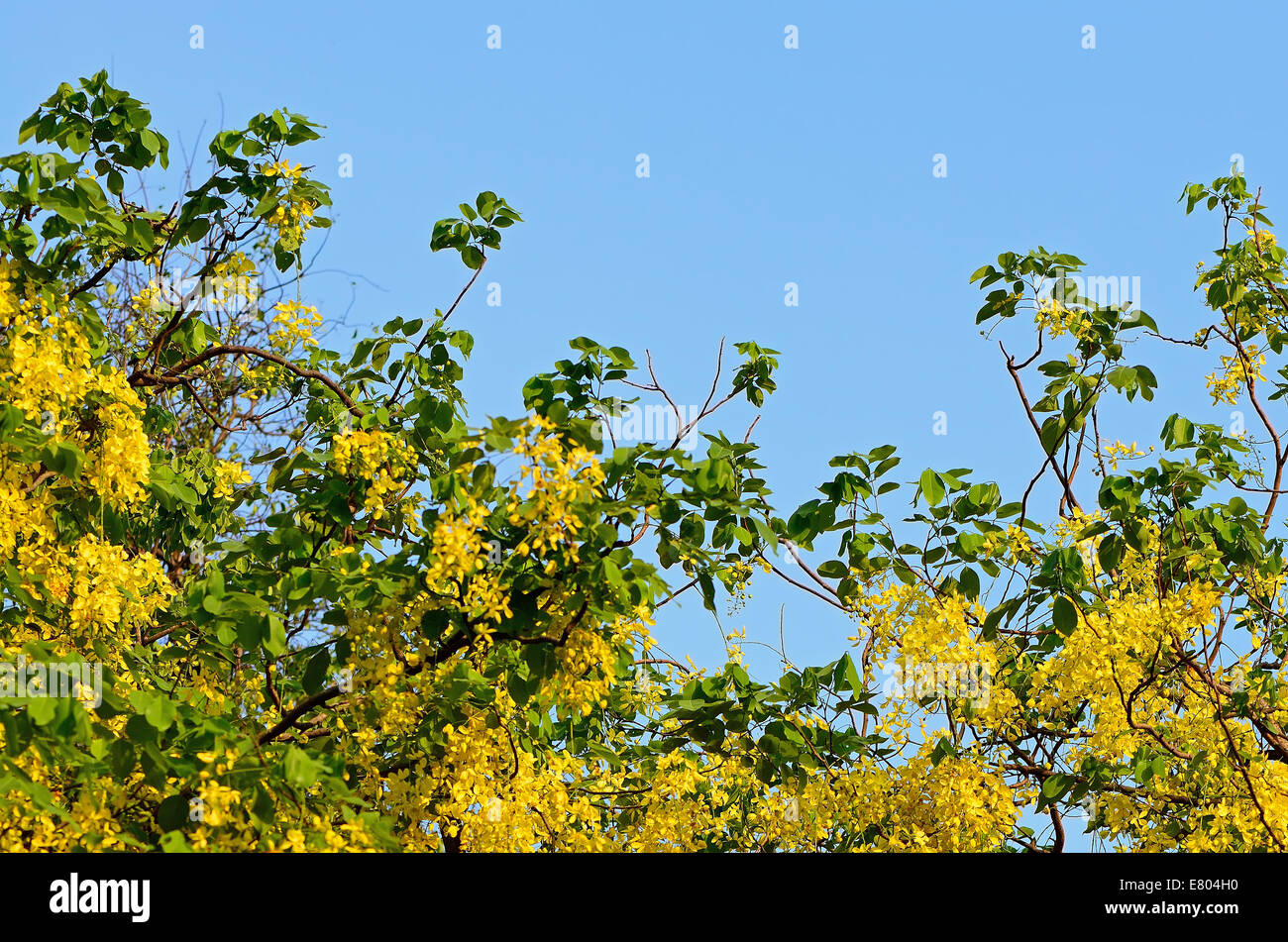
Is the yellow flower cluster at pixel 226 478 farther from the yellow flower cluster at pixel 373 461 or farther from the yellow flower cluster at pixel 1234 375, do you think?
the yellow flower cluster at pixel 1234 375

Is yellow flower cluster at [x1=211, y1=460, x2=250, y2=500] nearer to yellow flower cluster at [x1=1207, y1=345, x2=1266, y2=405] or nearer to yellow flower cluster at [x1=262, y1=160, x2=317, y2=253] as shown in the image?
yellow flower cluster at [x1=262, y1=160, x2=317, y2=253]

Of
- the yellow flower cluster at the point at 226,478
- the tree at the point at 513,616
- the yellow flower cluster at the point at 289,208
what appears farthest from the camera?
the yellow flower cluster at the point at 226,478

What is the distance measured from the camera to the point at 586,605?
3645 millimetres

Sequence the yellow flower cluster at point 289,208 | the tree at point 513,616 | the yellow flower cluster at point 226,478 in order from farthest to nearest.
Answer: the yellow flower cluster at point 226,478 < the yellow flower cluster at point 289,208 < the tree at point 513,616

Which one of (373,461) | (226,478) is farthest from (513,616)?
(226,478)

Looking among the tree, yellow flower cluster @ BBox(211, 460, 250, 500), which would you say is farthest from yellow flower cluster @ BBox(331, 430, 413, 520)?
yellow flower cluster @ BBox(211, 460, 250, 500)

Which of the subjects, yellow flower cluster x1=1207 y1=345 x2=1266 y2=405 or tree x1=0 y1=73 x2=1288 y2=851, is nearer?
tree x1=0 y1=73 x2=1288 y2=851

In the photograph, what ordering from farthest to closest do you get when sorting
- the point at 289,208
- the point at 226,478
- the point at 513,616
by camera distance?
the point at 226,478, the point at 289,208, the point at 513,616

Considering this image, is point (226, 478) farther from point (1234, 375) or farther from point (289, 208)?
point (1234, 375)

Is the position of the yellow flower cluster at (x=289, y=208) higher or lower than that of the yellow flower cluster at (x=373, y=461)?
higher

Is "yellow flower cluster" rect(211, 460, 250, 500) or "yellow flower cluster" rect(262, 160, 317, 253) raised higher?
"yellow flower cluster" rect(262, 160, 317, 253)

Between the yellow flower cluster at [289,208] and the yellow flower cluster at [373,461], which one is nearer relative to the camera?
the yellow flower cluster at [373,461]

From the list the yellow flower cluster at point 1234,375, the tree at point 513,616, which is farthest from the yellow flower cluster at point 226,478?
the yellow flower cluster at point 1234,375
